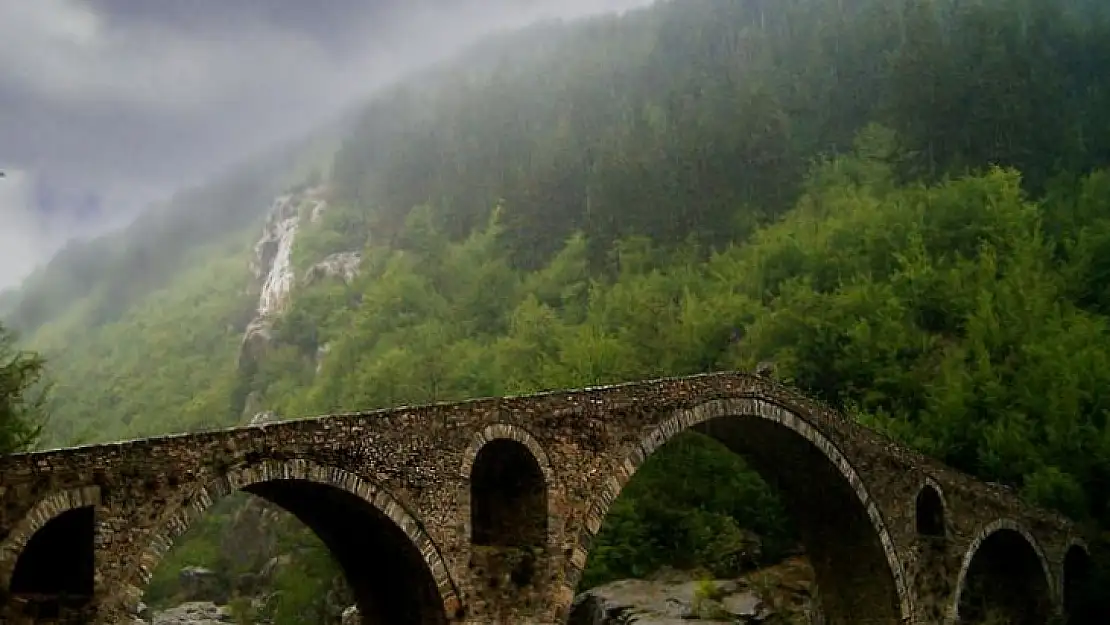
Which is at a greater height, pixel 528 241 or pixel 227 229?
pixel 227 229

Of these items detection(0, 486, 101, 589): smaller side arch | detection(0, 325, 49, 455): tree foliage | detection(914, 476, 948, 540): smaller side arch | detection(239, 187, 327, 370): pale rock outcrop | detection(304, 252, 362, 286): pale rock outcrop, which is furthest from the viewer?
detection(304, 252, 362, 286): pale rock outcrop

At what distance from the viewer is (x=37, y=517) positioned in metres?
14.2

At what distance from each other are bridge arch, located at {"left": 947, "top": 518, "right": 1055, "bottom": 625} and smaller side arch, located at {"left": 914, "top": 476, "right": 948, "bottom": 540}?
1108 millimetres

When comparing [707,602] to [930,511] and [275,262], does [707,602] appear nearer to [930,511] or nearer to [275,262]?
[930,511]

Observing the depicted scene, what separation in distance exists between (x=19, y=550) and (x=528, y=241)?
54.2m

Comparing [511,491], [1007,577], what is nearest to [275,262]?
[1007,577]

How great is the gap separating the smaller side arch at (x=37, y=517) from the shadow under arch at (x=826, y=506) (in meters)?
13.5

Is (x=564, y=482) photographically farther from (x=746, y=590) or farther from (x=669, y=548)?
(x=669, y=548)

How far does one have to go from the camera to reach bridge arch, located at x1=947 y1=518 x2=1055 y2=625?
31016mm

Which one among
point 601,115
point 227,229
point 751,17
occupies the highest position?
point 227,229

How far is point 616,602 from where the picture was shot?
30.7m

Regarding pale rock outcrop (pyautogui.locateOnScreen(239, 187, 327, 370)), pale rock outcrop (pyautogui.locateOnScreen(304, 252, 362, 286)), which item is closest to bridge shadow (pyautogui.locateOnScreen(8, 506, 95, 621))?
pale rock outcrop (pyautogui.locateOnScreen(239, 187, 327, 370))

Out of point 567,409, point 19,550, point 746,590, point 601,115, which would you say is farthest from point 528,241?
point 19,550

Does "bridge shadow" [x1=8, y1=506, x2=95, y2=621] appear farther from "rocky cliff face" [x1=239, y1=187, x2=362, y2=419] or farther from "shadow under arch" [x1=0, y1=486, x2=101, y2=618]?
"rocky cliff face" [x1=239, y1=187, x2=362, y2=419]
